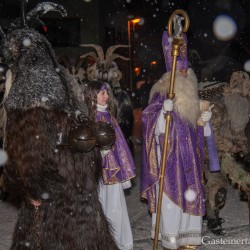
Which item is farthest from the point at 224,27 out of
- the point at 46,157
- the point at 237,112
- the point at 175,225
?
the point at 46,157

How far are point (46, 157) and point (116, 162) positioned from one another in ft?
5.52

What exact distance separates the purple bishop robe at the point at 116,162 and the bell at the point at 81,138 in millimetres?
1657

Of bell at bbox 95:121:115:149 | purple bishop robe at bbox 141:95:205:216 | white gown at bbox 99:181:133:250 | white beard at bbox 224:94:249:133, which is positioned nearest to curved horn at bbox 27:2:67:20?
bell at bbox 95:121:115:149

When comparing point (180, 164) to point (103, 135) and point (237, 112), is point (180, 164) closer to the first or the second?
point (237, 112)

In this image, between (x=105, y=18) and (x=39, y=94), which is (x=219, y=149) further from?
(x=105, y=18)

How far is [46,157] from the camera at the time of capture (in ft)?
9.57

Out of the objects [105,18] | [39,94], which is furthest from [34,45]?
[105,18]

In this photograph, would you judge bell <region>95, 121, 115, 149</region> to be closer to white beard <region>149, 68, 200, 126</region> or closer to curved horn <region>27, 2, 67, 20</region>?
curved horn <region>27, 2, 67, 20</region>

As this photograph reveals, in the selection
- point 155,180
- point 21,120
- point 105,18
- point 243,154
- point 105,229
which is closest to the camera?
point 21,120

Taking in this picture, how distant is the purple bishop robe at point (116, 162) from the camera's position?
450 cm

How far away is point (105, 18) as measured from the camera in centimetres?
2072

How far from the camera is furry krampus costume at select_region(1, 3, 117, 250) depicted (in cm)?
292

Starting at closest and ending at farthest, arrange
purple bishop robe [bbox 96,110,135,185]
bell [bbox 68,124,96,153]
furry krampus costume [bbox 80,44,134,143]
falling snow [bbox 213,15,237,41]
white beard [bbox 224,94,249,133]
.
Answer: bell [bbox 68,124,96,153] < purple bishop robe [bbox 96,110,135,185] < white beard [bbox 224,94,249,133] < furry krampus costume [bbox 80,44,134,143] < falling snow [bbox 213,15,237,41]

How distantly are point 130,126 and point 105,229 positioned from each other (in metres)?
3.44
